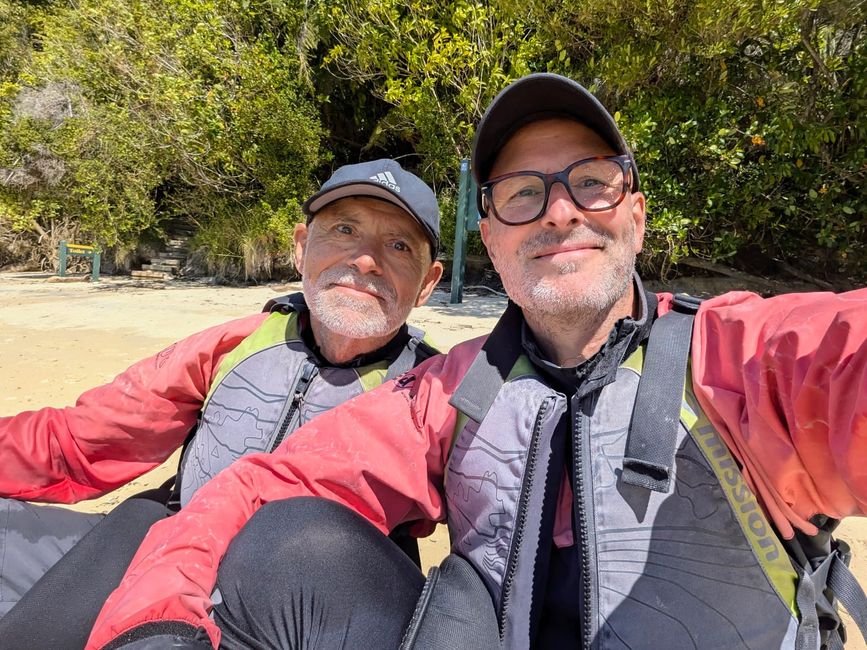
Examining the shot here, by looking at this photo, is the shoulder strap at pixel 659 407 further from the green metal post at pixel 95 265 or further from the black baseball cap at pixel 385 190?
the green metal post at pixel 95 265

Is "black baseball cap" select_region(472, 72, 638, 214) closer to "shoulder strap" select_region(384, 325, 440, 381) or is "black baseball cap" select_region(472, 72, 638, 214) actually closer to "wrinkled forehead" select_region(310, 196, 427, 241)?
"wrinkled forehead" select_region(310, 196, 427, 241)

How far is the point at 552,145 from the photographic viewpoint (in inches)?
50.3

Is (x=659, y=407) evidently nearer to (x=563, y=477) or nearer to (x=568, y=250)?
(x=563, y=477)

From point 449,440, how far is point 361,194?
2.83 ft

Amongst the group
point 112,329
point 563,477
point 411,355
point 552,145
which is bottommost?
point 112,329

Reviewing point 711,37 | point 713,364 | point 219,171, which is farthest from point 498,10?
point 713,364

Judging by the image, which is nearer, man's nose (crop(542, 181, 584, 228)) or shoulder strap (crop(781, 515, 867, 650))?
shoulder strap (crop(781, 515, 867, 650))

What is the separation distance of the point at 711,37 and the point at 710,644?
634 cm

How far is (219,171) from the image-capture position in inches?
419

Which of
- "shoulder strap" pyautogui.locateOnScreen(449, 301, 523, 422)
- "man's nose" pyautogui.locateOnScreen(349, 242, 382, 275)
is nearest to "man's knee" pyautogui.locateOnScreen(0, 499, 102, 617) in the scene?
"man's nose" pyautogui.locateOnScreen(349, 242, 382, 275)

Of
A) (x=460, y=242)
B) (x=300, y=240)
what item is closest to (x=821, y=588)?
(x=300, y=240)

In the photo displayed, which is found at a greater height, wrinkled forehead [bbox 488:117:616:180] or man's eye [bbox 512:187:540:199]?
wrinkled forehead [bbox 488:117:616:180]

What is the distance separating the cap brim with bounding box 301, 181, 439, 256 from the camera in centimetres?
158

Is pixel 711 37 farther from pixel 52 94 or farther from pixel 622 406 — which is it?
pixel 52 94
